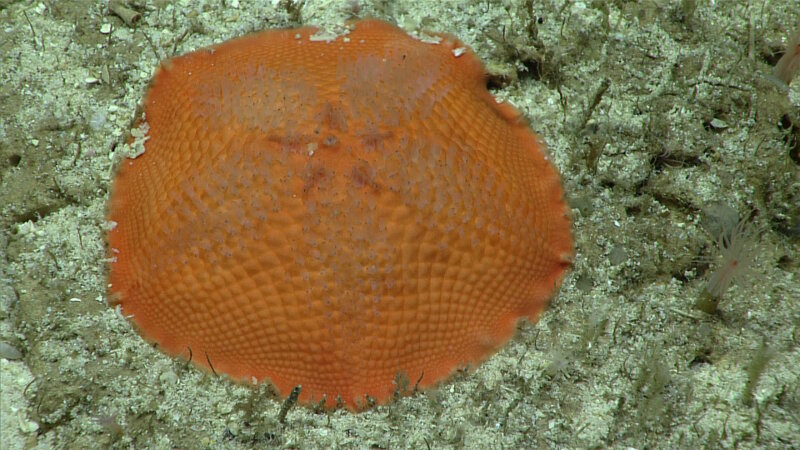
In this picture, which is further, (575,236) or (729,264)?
(575,236)

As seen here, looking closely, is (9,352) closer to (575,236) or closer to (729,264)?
(575,236)

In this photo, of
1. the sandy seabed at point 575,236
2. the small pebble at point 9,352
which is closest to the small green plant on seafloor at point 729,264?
the sandy seabed at point 575,236

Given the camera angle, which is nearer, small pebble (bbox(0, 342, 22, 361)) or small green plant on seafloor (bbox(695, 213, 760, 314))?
small pebble (bbox(0, 342, 22, 361))

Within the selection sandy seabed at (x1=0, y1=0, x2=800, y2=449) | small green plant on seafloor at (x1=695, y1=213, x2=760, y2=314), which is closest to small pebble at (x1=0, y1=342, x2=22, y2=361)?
sandy seabed at (x1=0, y1=0, x2=800, y2=449)

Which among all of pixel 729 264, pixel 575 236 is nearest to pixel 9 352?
pixel 575 236

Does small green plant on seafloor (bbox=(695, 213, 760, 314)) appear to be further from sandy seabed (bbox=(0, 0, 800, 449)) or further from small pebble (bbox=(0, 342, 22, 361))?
small pebble (bbox=(0, 342, 22, 361))

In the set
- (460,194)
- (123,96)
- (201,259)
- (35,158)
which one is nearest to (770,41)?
(460,194)

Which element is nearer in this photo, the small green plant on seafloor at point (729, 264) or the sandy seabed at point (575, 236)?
the sandy seabed at point (575, 236)

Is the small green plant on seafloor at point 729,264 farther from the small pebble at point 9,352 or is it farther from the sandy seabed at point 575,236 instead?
the small pebble at point 9,352
